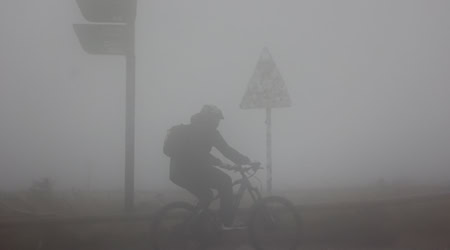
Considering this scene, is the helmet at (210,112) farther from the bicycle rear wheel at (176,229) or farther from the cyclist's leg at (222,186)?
the bicycle rear wheel at (176,229)

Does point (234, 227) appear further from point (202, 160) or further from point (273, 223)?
point (202, 160)

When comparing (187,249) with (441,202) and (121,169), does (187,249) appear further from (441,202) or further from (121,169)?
(121,169)

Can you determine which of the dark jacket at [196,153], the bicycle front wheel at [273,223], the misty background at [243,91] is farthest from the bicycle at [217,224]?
the misty background at [243,91]

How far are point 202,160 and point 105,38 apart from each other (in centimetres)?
236

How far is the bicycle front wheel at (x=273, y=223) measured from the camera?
554 centimetres

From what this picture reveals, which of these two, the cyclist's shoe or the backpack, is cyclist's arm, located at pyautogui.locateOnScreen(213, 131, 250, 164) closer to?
the backpack

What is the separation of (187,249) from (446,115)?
1353 centimetres

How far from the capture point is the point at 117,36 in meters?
6.36

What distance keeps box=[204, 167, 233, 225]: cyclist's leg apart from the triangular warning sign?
1.98 metres

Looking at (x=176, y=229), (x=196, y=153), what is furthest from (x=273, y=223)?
(x=196, y=153)

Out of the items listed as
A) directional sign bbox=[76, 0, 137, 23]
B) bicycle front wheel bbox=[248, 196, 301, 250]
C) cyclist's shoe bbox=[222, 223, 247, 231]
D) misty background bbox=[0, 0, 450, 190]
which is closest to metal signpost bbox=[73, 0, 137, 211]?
directional sign bbox=[76, 0, 137, 23]

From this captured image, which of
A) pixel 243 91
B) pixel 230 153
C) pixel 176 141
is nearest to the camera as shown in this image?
pixel 176 141

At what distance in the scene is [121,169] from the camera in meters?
12.6

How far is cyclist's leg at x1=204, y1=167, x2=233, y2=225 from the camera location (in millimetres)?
5383
